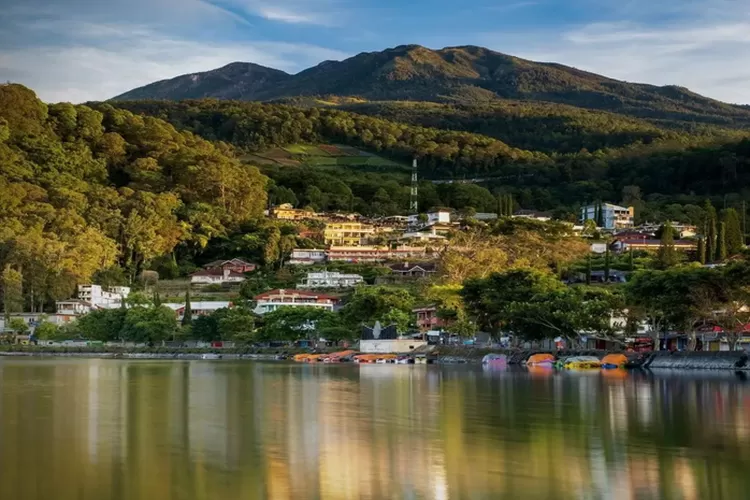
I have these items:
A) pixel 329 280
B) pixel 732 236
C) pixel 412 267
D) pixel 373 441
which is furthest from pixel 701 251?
pixel 373 441

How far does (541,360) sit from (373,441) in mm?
34010

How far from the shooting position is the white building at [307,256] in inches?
3727

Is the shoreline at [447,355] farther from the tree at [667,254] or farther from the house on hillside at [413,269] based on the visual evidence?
the tree at [667,254]

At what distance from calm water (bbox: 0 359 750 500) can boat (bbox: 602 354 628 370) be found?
1396 cm

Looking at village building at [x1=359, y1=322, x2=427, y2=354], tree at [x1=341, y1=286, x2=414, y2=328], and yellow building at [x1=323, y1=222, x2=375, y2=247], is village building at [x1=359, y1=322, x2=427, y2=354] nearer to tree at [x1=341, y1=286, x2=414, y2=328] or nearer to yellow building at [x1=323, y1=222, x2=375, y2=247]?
tree at [x1=341, y1=286, x2=414, y2=328]

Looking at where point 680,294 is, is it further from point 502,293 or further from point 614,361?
point 502,293

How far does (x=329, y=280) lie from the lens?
86.1 meters

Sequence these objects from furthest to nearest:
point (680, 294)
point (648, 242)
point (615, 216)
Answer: point (615, 216) → point (648, 242) → point (680, 294)

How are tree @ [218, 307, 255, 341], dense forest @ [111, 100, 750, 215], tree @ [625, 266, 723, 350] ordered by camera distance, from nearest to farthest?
tree @ [625, 266, 723, 350] → tree @ [218, 307, 255, 341] → dense forest @ [111, 100, 750, 215]

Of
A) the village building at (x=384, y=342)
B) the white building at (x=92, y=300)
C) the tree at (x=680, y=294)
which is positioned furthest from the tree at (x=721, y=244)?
the white building at (x=92, y=300)

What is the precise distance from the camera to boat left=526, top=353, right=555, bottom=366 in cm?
5217

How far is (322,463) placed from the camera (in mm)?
17062

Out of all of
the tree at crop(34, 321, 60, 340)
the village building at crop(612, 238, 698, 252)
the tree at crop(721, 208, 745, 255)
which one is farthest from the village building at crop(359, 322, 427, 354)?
the village building at crop(612, 238, 698, 252)

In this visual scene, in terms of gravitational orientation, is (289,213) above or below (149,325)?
above
